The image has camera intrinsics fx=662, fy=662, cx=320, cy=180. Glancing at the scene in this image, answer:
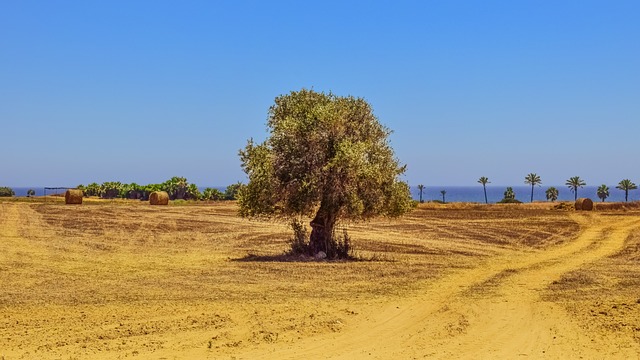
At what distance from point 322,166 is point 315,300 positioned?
31.8 feet

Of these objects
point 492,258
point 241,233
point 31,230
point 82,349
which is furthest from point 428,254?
point 31,230

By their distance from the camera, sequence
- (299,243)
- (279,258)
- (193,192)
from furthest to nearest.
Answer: (193,192)
(299,243)
(279,258)

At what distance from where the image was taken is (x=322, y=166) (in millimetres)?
26609

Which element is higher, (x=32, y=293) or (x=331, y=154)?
(x=331, y=154)

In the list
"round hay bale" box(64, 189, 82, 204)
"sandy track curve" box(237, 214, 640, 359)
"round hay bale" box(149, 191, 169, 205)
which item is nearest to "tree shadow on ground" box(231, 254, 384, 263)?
"sandy track curve" box(237, 214, 640, 359)

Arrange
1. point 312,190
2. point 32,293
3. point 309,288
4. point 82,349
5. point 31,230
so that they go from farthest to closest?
point 31,230 → point 312,190 → point 309,288 → point 32,293 → point 82,349

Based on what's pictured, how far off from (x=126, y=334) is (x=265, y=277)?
8.94m

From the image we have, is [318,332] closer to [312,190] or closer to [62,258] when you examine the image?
[312,190]

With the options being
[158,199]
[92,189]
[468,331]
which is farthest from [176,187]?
[468,331]

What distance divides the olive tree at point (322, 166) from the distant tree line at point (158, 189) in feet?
320

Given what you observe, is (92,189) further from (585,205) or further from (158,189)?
(585,205)

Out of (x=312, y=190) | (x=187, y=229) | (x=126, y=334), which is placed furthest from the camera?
(x=187, y=229)

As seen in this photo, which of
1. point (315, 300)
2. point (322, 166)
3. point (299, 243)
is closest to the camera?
point (315, 300)

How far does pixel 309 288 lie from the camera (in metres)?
19.9
